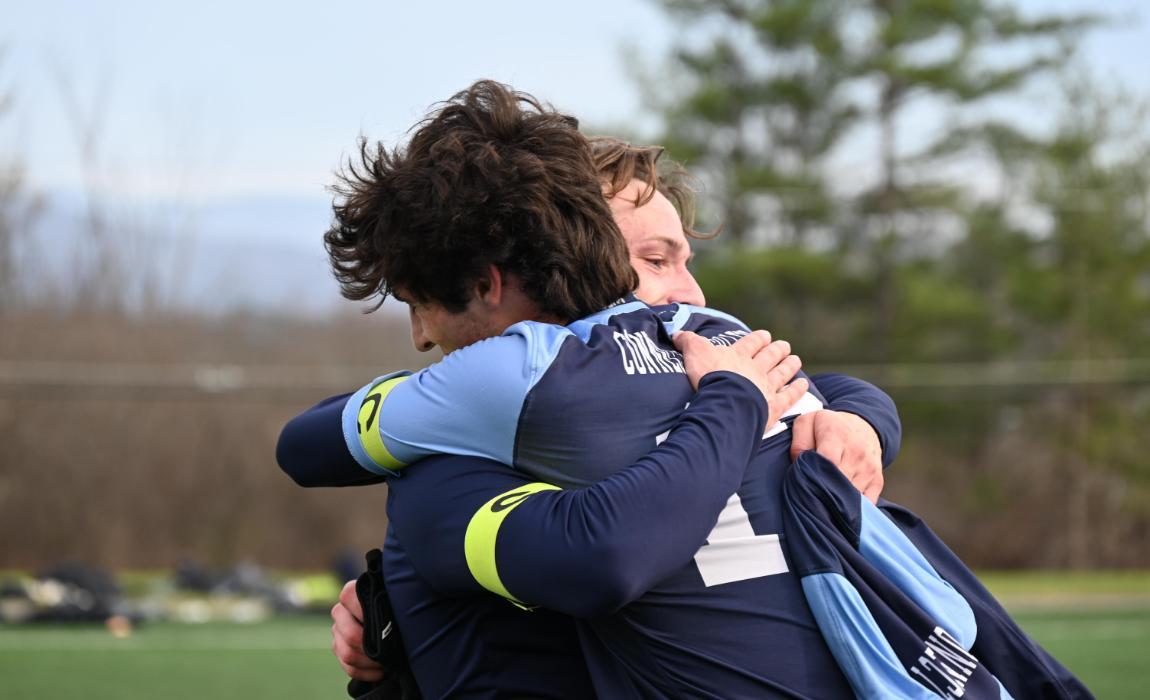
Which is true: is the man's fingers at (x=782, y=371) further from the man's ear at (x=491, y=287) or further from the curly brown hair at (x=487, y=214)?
the man's ear at (x=491, y=287)

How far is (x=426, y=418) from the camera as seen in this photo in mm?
1856

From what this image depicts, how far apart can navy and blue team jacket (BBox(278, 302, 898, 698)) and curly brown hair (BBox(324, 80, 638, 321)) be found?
0.37 ft

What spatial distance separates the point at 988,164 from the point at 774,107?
4.29 m

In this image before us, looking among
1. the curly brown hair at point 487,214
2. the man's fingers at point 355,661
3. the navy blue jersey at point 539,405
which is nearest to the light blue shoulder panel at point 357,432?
the navy blue jersey at point 539,405

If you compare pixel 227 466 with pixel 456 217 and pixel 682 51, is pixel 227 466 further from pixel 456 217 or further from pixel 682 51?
pixel 456 217

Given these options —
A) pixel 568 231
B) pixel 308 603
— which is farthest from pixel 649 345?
pixel 308 603

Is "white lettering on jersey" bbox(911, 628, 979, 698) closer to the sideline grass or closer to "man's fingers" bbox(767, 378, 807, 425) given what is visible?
"man's fingers" bbox(767, 378, 807, 425)

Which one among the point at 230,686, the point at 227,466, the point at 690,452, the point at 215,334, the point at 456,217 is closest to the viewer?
the point at 690,452

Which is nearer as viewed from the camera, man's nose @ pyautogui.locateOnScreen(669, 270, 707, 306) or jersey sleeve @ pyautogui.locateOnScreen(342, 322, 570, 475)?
jersey sleeve @ pyautogui.locateOnScreen(342, 322, 570, 475)

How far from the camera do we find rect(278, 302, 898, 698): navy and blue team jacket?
5.66ft

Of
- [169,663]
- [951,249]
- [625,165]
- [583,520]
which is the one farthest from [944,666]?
[951,249]

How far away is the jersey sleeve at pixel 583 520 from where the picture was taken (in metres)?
1.70

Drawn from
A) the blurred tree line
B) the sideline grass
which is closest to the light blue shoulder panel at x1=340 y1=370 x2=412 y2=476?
the sideline grass

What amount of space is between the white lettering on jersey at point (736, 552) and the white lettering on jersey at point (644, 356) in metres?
0.21
